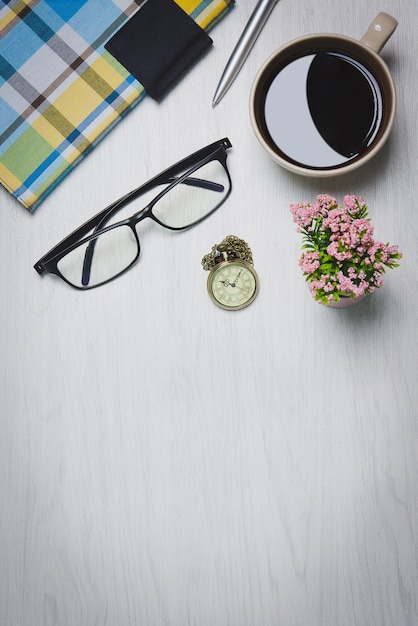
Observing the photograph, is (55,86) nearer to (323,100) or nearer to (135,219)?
(135,219)

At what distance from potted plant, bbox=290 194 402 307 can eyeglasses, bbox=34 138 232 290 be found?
14 cm

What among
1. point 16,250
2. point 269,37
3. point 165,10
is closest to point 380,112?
point 269,37

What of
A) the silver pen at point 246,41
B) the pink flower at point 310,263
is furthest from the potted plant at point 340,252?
the silver pen at point 246,41

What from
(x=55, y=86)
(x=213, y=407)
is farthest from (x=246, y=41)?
(x=213, y=407)

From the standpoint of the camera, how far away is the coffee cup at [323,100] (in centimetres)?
68

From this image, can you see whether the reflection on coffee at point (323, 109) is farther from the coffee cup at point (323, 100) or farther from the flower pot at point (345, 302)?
the flower pot at point (345, 302)

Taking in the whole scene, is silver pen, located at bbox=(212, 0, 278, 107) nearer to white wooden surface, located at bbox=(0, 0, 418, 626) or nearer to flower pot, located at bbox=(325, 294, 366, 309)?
white wooden surface, located at bbox=(0, 0, 418, 626)

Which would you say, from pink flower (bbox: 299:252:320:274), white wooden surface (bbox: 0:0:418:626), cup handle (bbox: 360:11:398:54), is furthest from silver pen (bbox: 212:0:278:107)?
pink flower (bbox: 299:252:320:274)

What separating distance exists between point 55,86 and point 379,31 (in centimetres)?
35

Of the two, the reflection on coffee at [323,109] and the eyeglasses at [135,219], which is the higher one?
the reflection on coffee at [323,109]

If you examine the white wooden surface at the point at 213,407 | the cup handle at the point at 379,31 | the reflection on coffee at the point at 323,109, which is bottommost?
the white wooden surface at the point at 213,407

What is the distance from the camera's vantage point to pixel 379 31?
68cm

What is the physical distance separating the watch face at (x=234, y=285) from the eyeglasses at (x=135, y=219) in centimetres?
6

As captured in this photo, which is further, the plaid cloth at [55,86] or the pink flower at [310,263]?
the plaid cloth at [55,86]
